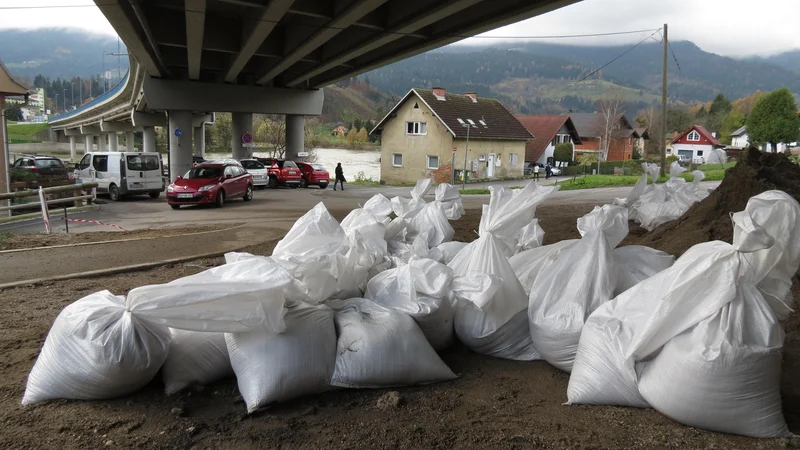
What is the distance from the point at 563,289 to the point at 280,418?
1.87m

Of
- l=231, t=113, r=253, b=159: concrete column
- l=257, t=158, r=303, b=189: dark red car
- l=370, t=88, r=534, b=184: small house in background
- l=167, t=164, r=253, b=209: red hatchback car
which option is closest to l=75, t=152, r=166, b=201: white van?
l=167, t=164, r=253, b=209: red hatchback car

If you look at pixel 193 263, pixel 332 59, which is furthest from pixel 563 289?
pixel 332 59

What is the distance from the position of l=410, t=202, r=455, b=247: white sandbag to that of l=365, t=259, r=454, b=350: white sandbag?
2576mm

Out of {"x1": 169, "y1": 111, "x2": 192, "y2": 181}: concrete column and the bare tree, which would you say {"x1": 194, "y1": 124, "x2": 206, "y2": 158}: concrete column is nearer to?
{"x1": 169, "y1": 111, "x2": 192, "y2": 181}: concrete column

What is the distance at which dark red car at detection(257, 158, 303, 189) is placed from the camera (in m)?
26.0

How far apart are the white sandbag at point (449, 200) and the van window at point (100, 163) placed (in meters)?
15.5

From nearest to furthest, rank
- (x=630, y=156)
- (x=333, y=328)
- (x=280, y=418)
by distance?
(x=280, y=418)
(x=333, y=328)
(x=630, y=156)

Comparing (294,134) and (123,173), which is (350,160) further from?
(123,173)

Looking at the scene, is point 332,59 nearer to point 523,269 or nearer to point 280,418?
point 523,269

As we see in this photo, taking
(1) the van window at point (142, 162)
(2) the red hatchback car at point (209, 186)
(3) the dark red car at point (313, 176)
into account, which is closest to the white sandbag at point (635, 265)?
(2) the red hatchback car at point (209, 186)

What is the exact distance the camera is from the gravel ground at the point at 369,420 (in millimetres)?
2594

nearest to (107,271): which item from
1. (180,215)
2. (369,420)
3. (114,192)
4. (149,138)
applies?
(369,420)

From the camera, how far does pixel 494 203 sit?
14.2 feet

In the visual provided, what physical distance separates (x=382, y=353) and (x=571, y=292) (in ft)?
4.11
